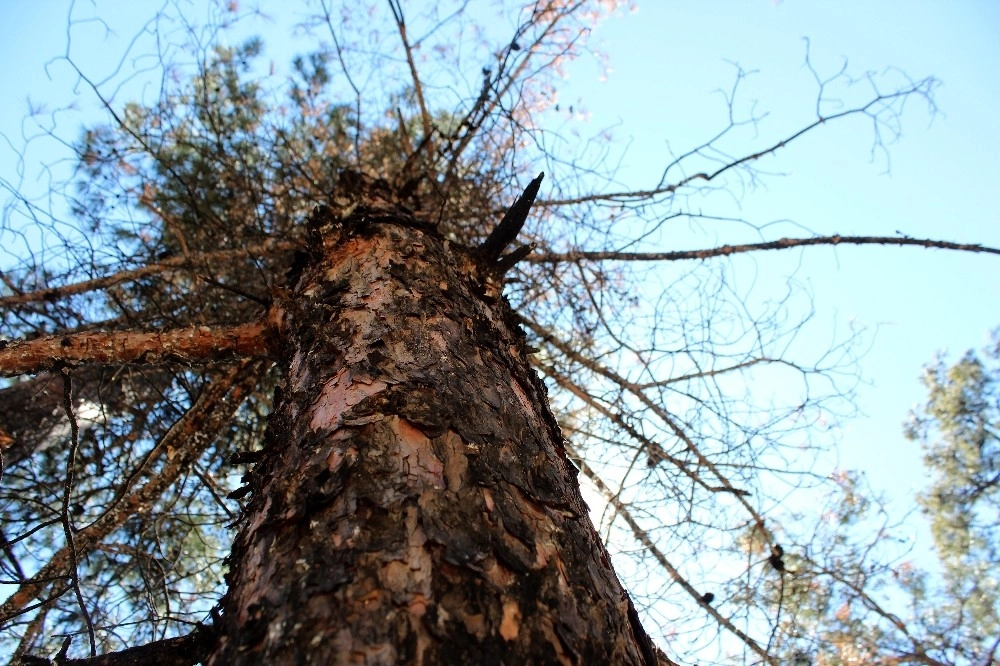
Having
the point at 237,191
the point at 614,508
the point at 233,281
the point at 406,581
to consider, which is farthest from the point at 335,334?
the point at 237,191

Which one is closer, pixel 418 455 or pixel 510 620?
pixel 510 620

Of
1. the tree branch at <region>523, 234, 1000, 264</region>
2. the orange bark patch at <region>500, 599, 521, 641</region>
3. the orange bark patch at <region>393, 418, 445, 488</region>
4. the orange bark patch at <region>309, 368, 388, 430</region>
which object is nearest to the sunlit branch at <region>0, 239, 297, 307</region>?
the tree branch at <region>523, 234, 1000, 264</region>

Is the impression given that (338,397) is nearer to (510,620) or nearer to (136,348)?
(510,620)

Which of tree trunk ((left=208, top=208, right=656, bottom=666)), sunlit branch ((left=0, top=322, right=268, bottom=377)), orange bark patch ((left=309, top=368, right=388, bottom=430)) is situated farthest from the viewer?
sunlit branch ((left=0, top=322, right=268, bottom=377))

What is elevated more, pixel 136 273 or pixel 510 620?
pixel 136 273

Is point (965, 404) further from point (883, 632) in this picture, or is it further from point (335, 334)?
point (335, 334)

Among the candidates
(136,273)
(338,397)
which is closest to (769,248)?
(338,397)

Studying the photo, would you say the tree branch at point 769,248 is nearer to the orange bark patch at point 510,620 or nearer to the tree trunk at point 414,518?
the tree trunk at point 414,518

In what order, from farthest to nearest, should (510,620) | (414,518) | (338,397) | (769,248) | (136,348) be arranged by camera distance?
(769,248) → (136,348) → (338,397) → (414,518) → (510,620)

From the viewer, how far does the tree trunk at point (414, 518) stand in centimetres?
81

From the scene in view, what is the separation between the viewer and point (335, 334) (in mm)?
1520

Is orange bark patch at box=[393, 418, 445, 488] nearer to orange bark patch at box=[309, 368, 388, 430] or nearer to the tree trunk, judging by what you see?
the tree trunk

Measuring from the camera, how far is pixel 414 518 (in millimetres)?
952

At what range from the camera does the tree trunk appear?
0.81 meters
